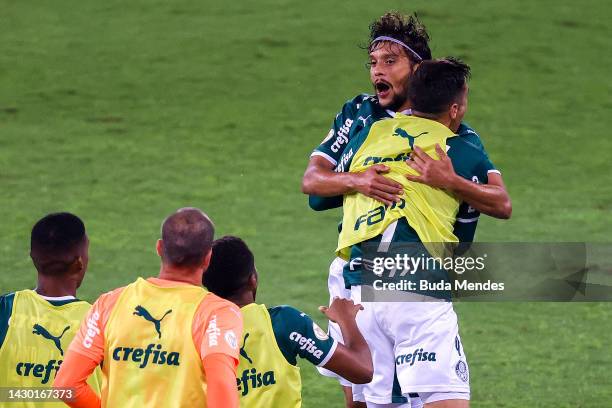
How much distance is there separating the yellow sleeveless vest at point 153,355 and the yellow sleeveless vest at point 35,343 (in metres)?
0.69

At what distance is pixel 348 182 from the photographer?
562cm

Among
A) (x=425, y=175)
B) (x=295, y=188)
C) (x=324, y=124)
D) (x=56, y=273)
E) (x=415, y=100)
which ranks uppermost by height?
(x=324, y=124)

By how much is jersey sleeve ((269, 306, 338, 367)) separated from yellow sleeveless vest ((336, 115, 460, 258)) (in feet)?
2.98

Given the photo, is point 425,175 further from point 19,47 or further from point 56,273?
point 19,47

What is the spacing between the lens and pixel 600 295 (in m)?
11.1

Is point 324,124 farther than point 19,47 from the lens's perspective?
No

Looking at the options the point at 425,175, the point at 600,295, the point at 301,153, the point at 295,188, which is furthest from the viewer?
the point at 301,153

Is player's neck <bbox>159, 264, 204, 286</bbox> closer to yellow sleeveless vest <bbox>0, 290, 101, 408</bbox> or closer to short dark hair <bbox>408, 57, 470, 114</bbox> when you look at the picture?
yellow sleeveless vest <bbox>0, 290, 101, 408</bbox>

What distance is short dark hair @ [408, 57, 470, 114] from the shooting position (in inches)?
218

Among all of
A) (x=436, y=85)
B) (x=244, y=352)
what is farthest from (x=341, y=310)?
(x=436, y=85)

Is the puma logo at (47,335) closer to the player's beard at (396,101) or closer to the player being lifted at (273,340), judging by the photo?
the player being lifted at (273,340)

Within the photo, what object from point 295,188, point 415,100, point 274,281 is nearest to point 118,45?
point 295,188

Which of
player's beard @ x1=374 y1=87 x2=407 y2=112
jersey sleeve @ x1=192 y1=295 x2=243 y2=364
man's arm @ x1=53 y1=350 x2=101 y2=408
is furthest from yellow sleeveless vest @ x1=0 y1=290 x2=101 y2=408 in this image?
player's beard @ x1=374 y1=87 x2=407 y2=112

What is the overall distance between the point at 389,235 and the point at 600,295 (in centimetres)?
613
